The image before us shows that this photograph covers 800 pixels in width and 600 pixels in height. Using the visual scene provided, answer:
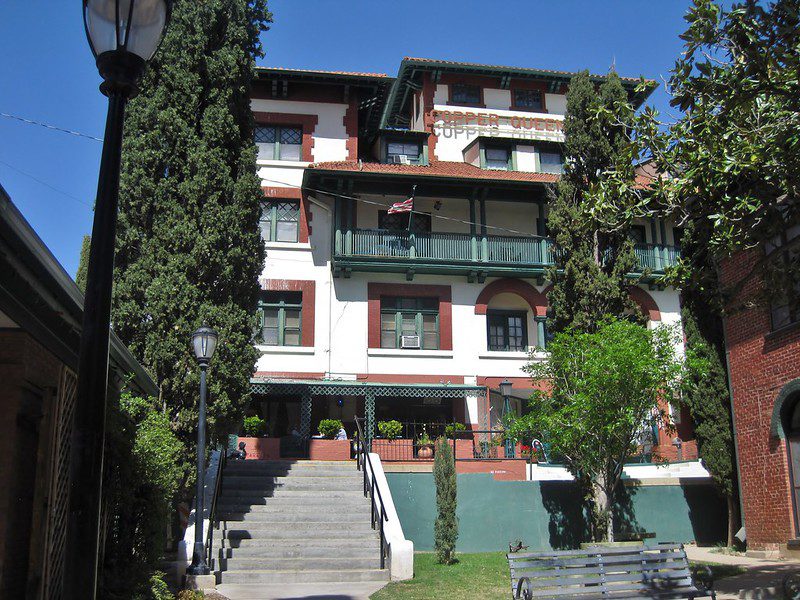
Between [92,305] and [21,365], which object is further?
[21,365]

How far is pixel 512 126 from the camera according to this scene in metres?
30.4

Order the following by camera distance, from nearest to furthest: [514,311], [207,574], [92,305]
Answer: [92,305]
[207,574]
[514,311]

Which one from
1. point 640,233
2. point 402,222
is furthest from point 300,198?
point 640,233

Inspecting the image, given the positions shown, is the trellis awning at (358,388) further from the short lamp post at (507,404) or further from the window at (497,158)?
the window at (497,158)

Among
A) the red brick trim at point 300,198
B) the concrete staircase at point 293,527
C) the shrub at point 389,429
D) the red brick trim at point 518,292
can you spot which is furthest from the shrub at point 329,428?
the red brick trim at point 518,292

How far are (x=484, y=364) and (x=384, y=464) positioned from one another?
7.14 meters

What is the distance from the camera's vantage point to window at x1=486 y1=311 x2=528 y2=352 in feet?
88.8

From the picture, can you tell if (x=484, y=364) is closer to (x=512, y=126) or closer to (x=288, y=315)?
(x=288, y=315)

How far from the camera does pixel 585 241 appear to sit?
1978cm

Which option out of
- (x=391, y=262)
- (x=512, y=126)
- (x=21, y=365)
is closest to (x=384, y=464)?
(x=391, y=262)

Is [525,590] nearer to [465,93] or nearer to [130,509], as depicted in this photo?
[130,509]

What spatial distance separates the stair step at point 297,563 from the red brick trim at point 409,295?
1257 cm

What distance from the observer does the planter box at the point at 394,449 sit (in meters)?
21.0

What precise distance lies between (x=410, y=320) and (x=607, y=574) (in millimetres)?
17378
